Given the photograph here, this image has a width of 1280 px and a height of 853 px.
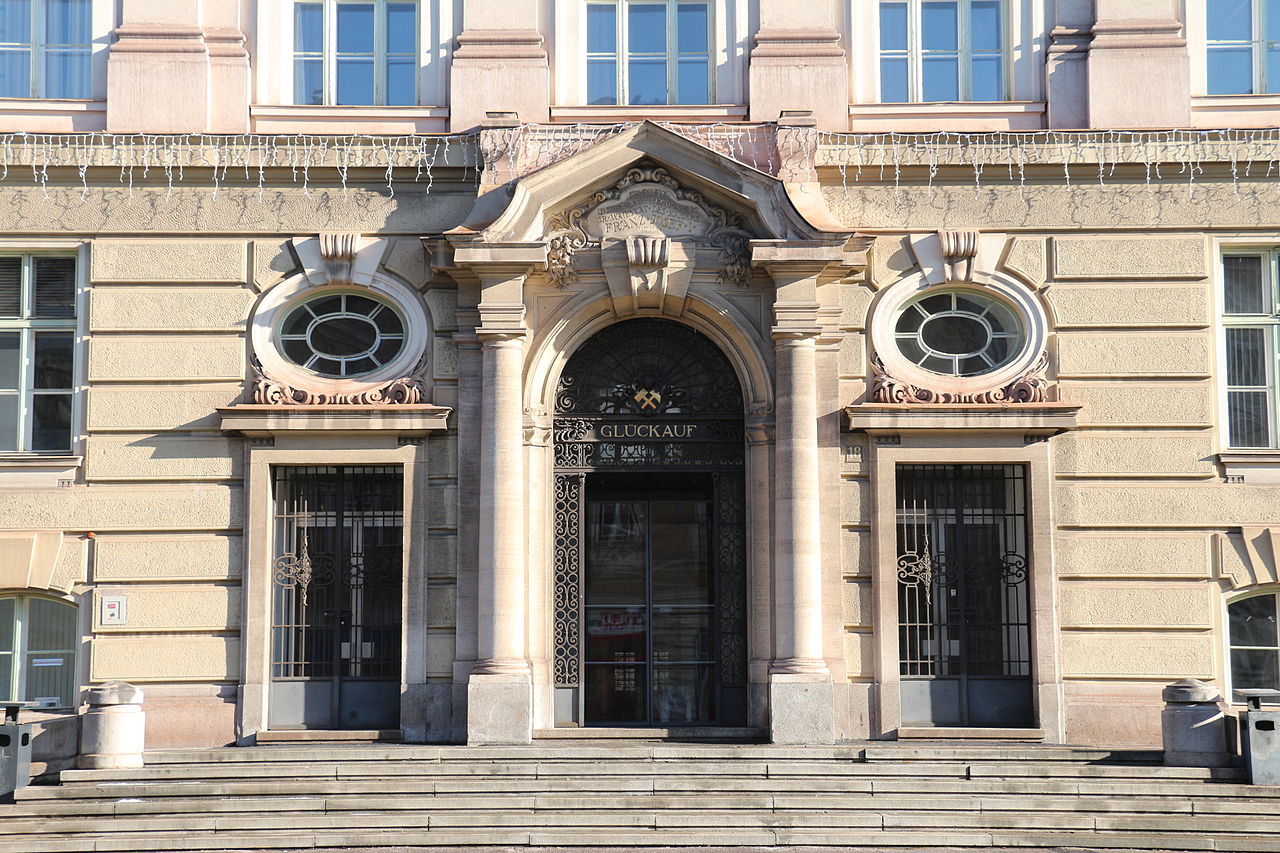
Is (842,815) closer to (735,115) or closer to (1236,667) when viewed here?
(1236,667)

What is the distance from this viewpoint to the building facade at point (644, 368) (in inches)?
713

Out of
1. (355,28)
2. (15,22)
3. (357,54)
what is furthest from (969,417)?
(15,22)

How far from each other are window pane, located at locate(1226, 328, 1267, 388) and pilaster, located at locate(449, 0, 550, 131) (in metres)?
9.04

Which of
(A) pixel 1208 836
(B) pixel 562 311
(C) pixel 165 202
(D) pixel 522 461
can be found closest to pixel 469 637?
(D) pixel 522 461

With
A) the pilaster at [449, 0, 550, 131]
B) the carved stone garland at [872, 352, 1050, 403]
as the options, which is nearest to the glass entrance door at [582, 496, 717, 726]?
the carved stone garland at [872, 352, 1050, 403]

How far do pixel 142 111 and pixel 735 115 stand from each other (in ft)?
24.4

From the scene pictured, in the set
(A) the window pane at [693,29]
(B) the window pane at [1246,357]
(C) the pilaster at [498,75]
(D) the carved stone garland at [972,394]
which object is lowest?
(D) the carved stone garland at [972,394]

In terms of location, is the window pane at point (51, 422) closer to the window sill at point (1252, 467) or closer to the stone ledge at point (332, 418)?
the stone ledge at point (332, 418)

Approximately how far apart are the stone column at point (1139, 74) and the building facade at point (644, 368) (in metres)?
0.04

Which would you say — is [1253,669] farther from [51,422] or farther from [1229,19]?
[51,422]

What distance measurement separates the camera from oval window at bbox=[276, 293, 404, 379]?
61.9 ft

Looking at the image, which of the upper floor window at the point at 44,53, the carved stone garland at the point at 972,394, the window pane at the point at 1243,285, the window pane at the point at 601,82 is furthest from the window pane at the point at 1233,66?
the upper floor window at the point at 44,53

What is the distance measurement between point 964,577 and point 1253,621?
11.5 ft

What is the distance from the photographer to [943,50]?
19375mm
